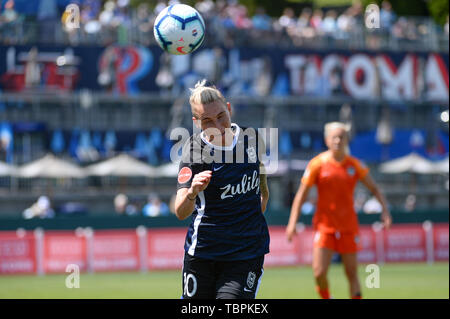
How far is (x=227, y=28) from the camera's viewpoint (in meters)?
30.6

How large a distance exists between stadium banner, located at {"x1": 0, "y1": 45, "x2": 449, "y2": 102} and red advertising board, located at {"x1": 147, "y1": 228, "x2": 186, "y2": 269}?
978 centimetres

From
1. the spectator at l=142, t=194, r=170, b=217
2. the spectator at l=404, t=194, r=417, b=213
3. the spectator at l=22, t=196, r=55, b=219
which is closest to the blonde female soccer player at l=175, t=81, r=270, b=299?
the spectator at l=22, t=196, r=55, b=219

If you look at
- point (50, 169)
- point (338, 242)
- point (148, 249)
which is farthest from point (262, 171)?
point (50, 169)

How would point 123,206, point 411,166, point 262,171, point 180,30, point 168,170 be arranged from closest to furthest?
1. point 262,171
2. point 180,30
3. point 123,206
4. point 168,170
5. point 411,166

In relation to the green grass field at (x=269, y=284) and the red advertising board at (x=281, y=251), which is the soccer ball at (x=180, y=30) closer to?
the green grass field at (x=269, y=284)

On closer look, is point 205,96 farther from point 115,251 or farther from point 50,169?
point 50,169

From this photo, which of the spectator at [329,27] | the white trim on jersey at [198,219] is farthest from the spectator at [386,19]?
the white trim on jersey at [198,219]

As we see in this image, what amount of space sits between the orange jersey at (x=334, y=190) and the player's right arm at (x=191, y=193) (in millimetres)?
4577

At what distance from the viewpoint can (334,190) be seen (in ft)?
35.2

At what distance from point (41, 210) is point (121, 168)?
334 cm

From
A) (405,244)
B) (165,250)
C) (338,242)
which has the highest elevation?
(338,242)

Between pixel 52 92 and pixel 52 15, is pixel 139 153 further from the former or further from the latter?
pixel 52 15

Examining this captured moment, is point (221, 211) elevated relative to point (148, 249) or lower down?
elevated

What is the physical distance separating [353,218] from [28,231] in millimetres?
13301
